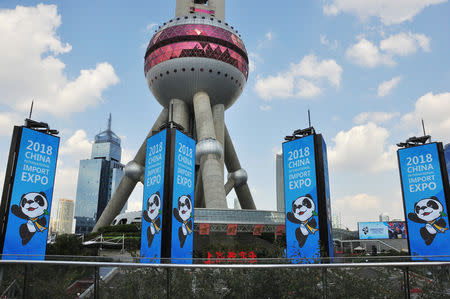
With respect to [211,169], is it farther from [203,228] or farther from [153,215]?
[153,215]

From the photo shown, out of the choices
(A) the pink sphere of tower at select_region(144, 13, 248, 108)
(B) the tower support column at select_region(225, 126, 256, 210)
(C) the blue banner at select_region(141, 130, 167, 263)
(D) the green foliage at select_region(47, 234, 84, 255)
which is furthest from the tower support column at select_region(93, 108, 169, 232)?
(C) the blue banner at select_region(141, 130, 167, 263)

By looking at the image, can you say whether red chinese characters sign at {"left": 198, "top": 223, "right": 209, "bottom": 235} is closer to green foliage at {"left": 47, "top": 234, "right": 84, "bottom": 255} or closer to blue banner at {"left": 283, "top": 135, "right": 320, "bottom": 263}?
green foliage at {"left": 47, "top": 234, "right": 84, "bottom": 255}

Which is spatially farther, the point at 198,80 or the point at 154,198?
the point at 198,80

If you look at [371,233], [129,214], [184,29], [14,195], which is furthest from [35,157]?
[371,233]

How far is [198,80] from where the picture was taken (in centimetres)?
4841

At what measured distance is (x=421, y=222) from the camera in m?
22.2

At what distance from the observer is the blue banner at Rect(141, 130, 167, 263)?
18.0 meters

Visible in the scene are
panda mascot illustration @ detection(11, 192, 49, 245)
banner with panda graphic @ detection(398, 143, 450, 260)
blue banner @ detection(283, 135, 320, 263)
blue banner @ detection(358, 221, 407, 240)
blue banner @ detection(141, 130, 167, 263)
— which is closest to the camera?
blue banner @ detection(141, 130, 167, 263)

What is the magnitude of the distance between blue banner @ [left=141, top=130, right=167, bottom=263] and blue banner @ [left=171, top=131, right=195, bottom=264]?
66 cm

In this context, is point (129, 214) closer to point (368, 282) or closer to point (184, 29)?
point (184, 29)

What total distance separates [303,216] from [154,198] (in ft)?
26.7

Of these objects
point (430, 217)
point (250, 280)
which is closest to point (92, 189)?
point (430, 217)

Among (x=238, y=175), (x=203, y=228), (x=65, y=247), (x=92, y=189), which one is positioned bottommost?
(x=65, y=247)

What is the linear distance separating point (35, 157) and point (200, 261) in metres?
16.5
